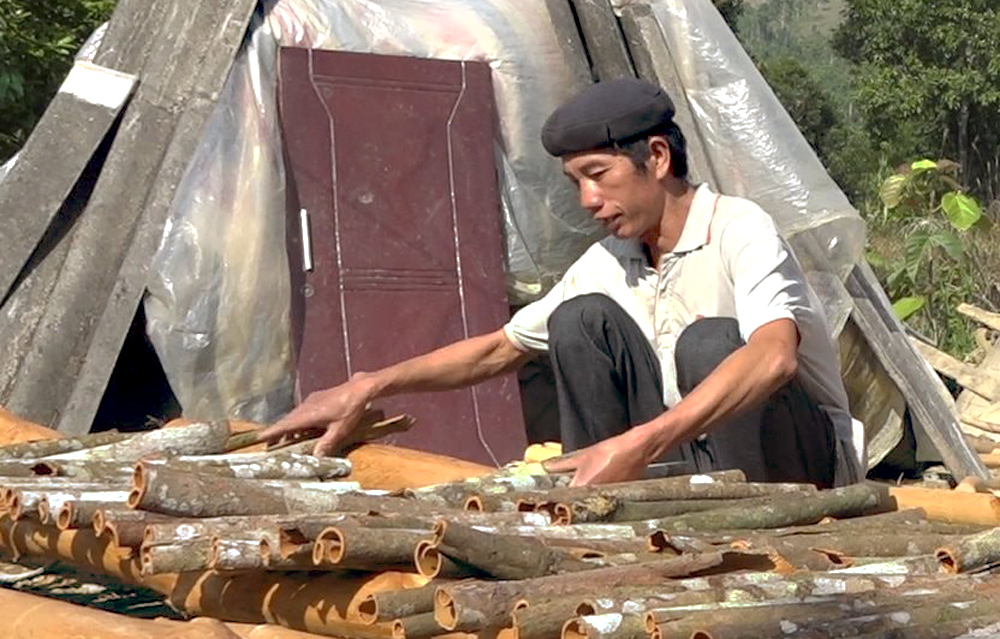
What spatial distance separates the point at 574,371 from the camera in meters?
3.56

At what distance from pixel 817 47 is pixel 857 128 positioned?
2862 cm

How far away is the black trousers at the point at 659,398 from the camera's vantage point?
3.41m

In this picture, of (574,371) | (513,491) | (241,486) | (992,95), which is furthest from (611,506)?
(992,95)

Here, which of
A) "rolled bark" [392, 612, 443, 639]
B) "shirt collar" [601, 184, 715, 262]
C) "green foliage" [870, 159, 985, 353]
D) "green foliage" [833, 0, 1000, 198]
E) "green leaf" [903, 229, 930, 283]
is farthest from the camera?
"green foliage" [833, 0, 1000, 198]

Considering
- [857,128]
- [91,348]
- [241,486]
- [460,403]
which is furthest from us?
[857,128]

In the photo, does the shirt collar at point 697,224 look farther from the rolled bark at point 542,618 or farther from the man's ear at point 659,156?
the rolled bark at point 542,618

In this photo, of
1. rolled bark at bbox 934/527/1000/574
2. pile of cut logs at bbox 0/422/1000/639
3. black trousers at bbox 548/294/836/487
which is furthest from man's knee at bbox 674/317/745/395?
rolled bark at bbox 934/527/1000/574

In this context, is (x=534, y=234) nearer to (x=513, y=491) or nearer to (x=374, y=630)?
(x=513, y=491)

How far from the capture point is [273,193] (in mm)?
5348

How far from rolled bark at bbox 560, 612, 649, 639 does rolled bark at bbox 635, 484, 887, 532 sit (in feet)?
2.03

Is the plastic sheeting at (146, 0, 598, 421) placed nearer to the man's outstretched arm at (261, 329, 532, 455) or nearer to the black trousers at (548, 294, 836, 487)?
the man's outstretched arm at (261, 329, 532, 455)

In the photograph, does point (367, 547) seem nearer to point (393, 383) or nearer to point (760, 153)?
point (393, 383)

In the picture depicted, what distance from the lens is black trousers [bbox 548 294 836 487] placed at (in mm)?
3408

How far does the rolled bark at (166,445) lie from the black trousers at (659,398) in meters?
0.71
